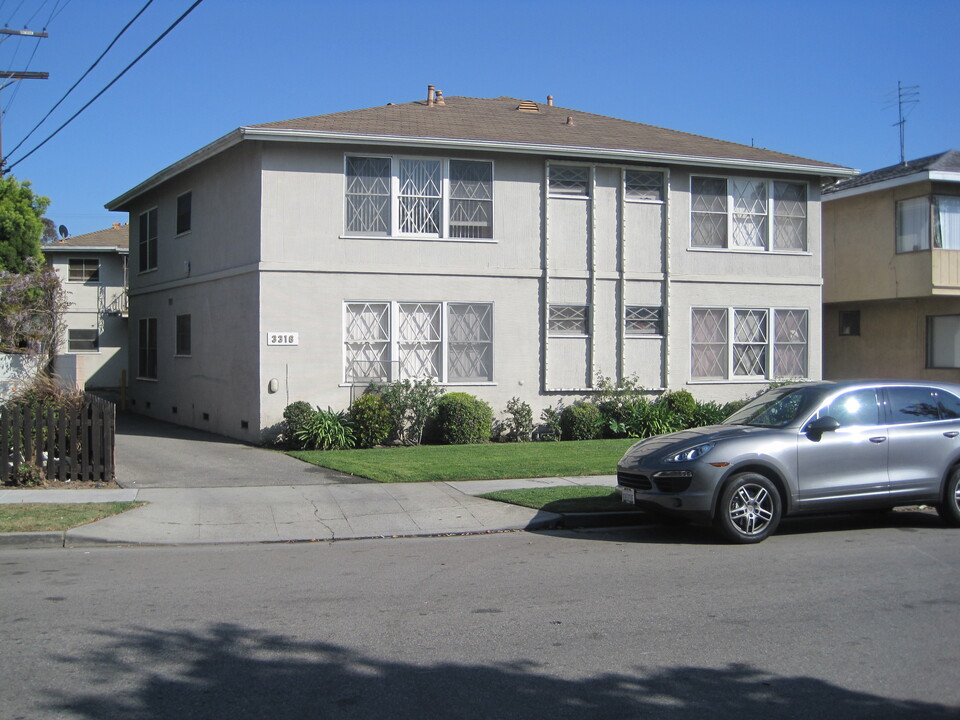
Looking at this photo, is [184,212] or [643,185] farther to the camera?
[184,212]

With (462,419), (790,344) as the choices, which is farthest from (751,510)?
(790,344)

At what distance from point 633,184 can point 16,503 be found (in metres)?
13.4

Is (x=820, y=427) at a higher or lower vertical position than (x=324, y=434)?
higher

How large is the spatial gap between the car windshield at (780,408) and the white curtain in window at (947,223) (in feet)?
44.7

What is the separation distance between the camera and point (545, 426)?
719 inches

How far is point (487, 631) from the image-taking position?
6164 millimetres

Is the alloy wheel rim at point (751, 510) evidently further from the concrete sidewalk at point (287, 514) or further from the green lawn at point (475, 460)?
the green lawn at point (475, 460)

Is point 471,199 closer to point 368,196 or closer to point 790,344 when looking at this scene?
point 368,196

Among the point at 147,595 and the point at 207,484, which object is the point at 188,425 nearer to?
the point at 207,484

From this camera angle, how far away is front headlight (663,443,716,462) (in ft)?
30.1

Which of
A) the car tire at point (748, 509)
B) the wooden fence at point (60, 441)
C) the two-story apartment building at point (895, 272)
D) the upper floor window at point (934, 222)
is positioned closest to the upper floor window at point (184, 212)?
the wooden fence at point (60, 441)

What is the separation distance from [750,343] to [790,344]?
3.52ft

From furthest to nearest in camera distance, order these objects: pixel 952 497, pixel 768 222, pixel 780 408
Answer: pixel 768 222, pixel 780 408, pixel 952 497

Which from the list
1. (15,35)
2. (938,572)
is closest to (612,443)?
(938,572)
